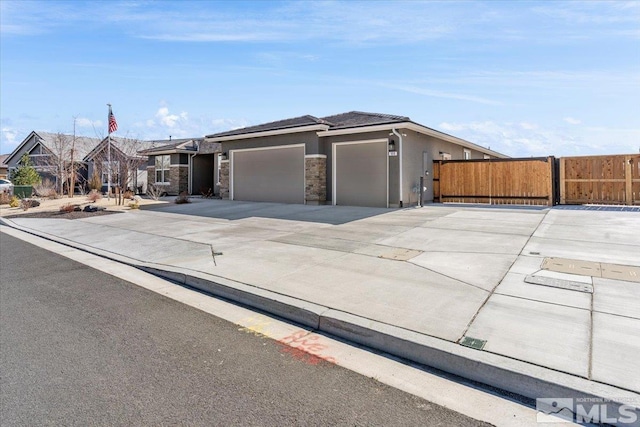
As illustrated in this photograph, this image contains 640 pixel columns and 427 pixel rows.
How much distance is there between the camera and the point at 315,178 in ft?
56.1

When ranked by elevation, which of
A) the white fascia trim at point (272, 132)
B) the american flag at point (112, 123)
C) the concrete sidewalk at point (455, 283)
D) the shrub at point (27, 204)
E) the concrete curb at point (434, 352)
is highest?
the american flag at point (112, 123)

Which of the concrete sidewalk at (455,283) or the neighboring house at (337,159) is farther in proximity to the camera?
the neighboring house at (337,159)

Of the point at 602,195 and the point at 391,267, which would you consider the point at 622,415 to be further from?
the point at 602,195

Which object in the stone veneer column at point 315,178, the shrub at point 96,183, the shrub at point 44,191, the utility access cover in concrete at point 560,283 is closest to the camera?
the utility access cover in concrete at point 560,283

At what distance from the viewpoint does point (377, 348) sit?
387cm

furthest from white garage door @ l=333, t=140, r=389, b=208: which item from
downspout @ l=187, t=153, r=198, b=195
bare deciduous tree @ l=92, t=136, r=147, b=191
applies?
bare deciduous tree @ l=92, t=136, r=147, b=191

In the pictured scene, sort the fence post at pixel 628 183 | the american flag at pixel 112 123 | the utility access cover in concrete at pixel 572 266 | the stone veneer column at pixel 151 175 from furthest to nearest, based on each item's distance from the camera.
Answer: the stone veneer column at pixel 151 175 → the american flag at pixel 112 123 → the fence post at pixel 628 183 → the utility access cover in concrete at pixel 572 266

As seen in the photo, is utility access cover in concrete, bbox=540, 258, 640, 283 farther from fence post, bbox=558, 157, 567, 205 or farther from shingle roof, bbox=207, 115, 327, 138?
shingle roof, bbox=207, 115, 327, 138

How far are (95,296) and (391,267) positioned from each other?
4583 millimetres

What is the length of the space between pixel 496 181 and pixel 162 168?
74.7 feet

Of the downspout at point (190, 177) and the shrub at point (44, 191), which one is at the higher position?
the downspout at point (190, 177)

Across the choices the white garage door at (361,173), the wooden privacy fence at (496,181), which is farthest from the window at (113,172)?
the wooden privacy fence at (496,181)

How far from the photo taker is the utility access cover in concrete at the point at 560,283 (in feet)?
16.3

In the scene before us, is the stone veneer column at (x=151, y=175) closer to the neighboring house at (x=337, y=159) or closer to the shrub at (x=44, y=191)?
the shrub at (x=44, y=191)
